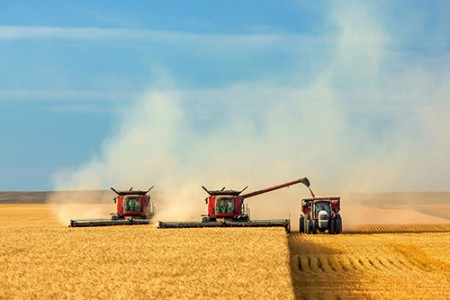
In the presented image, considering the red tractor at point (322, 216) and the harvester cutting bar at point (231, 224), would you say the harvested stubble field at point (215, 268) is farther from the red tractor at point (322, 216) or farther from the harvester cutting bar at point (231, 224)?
the harvester cutting bar at point (231, 224)

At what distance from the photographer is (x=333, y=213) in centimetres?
4794

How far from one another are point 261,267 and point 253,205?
44393mm

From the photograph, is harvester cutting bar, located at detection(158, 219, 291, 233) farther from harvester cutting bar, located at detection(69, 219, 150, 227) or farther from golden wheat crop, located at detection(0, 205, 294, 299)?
golden wheat crop, located at detection(0, 205, 294, 299)

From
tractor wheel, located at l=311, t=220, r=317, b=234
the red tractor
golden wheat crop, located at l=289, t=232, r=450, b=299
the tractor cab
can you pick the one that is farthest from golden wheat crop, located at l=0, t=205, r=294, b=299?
the tractor cab

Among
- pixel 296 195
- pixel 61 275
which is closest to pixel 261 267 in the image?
pixel 61 275

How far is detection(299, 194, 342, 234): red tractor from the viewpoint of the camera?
47469 millimetres

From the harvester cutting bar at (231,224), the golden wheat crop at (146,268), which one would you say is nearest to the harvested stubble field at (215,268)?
the golden wheat crop at (146,268)

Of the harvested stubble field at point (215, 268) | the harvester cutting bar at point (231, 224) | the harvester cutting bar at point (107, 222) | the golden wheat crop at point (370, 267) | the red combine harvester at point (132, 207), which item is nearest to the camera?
the harvested stubble field at point (215, 268)

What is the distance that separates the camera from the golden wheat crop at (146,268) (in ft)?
58.7

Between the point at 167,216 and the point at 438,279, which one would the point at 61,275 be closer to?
the point at 438,279

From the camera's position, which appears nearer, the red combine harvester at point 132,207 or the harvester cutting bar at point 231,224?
the harvester cutting bar at point 231,224

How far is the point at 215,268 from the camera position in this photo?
74.2ft

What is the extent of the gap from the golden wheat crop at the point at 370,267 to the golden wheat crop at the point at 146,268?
1026 mm

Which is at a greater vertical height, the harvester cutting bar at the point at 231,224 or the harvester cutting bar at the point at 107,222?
the harvester cutting bar at the point at 107,222
